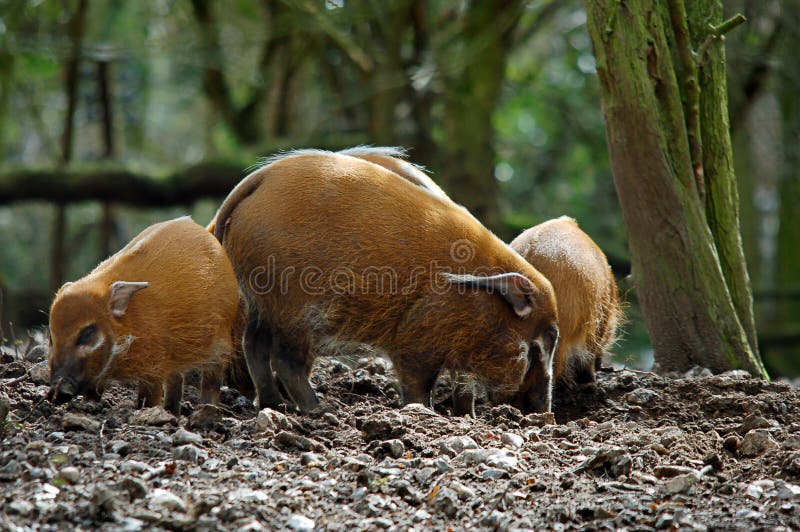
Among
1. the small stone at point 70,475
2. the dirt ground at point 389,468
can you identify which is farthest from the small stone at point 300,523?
the small stone at point 70,475

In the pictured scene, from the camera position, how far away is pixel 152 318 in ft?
16.0

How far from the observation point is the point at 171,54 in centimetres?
1166

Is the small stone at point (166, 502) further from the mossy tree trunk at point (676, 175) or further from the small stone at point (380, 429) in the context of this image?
the mossy tree trunk at point (676, 175)

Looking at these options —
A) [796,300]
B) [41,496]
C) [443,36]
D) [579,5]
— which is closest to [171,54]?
[443,36]

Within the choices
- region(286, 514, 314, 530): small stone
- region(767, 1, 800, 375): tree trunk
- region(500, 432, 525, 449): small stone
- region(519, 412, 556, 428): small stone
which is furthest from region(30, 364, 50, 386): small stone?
region(767, 1, 800, 375): tree trunk

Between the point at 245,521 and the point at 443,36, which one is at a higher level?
the point at 443,36

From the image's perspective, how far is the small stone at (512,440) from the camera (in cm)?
434

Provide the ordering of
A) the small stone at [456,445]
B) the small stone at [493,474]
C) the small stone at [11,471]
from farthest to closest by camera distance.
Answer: the small stone at [456,445] → the small stone at [493,474] → the small stone at [11,471]

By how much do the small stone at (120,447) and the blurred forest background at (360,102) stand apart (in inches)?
263

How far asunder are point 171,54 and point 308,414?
7918 mm

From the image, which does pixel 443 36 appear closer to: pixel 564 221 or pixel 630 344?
pixel 630 344

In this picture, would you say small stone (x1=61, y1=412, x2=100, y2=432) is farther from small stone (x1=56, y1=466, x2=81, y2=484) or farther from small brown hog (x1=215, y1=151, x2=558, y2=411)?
small brown hog (x1=215, y1=151, x2=558, y2=411)

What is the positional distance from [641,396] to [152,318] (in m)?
2.75

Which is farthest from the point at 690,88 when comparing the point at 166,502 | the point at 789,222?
the point at 789,222
